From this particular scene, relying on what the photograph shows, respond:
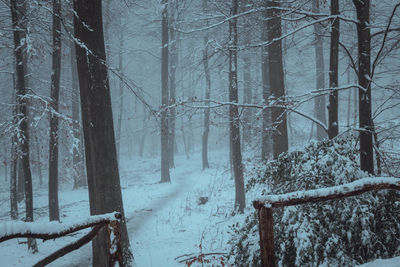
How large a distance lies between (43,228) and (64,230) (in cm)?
19

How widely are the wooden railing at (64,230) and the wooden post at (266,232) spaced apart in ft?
4.81

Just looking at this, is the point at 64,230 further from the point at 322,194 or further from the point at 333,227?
the point at 333,227

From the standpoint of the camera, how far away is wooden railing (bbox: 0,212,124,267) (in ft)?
7.52

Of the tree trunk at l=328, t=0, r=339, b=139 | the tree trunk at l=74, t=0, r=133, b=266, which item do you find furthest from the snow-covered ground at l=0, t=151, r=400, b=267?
the tree trunk at l=328, t=0, r=339, b=139

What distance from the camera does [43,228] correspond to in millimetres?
2455

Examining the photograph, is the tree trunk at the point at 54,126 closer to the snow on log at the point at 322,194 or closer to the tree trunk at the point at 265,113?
the tree trunk at the point at 265,113

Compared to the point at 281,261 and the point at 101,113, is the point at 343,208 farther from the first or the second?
the point at 101,113

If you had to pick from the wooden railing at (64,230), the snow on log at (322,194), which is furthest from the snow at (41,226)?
the snow on log at (322,194)

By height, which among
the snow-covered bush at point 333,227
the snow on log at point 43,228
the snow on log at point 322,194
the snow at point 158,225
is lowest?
the snow at point 158,225

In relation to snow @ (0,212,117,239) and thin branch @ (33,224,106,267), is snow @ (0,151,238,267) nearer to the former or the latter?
snow @ (0,212,117,239)

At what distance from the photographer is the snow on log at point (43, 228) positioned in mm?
2258

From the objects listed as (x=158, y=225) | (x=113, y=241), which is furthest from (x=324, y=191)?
(x=158, y=225)

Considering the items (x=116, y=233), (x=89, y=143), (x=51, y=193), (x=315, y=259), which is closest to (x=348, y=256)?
(x=315, y=259)

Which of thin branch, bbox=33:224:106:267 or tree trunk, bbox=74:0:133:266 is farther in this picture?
tree trunk, bbox=74:0:133:266
